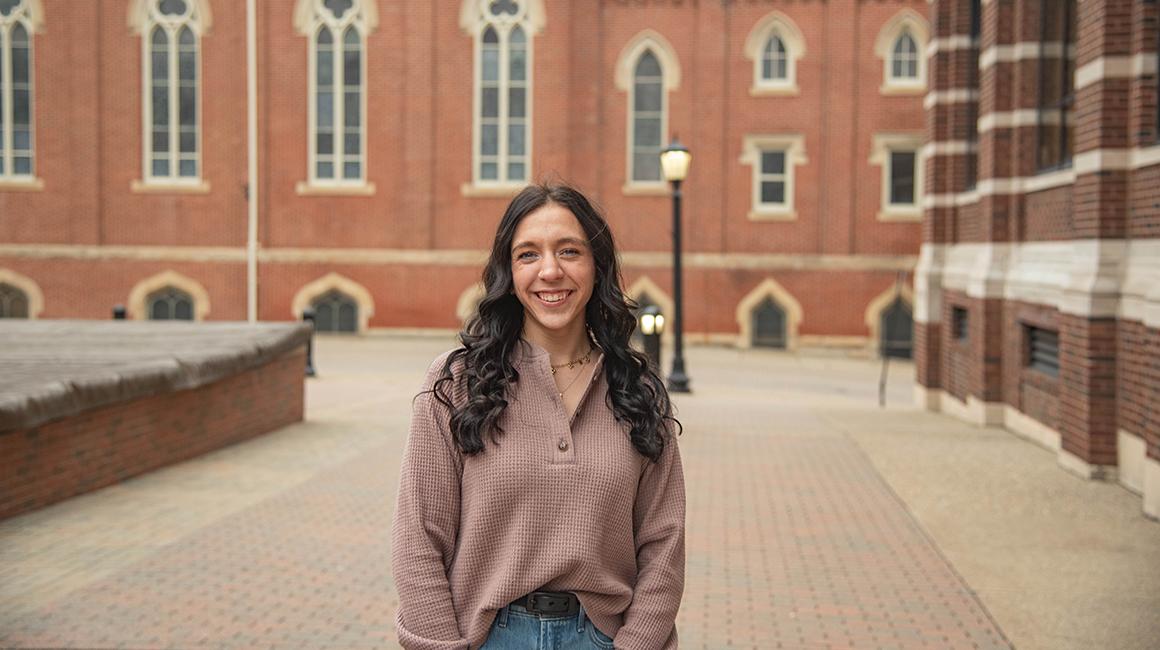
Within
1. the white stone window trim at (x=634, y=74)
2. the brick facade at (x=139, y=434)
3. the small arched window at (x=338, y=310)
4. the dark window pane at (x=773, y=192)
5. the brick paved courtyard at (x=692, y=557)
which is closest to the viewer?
the brick paved courtyard at (x=692, y=557)

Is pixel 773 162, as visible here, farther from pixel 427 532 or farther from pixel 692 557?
pixel 427 532

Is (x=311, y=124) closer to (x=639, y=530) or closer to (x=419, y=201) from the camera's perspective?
(x=419, y=201)

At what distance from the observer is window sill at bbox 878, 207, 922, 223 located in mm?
28753

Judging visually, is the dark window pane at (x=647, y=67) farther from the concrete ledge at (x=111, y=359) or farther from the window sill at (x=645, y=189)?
the concrete ledge at (x=111, y=359)

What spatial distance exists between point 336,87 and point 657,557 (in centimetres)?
2824

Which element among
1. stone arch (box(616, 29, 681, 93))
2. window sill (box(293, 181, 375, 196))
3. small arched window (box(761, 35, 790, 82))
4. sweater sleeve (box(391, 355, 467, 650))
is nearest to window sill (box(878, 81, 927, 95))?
small arched window (box(761, 35, 790, 82))

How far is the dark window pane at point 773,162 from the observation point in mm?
29406

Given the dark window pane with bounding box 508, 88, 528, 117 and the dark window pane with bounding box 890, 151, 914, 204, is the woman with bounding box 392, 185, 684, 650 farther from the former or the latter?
the dark window pane with bounding box 890, 151, 914, 204

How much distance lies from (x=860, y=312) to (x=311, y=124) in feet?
47.5

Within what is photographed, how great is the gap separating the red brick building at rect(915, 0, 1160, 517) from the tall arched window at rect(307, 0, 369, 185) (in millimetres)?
16771

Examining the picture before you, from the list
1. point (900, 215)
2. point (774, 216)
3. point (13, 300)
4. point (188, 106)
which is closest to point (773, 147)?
point (774, 216)

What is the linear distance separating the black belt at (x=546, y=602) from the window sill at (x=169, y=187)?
28871 millimetres

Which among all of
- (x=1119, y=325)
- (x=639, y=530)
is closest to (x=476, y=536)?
(x=639, y=530)

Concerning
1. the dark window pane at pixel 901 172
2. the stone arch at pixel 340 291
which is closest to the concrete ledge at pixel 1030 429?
the dark window pane at pixel 901 172
